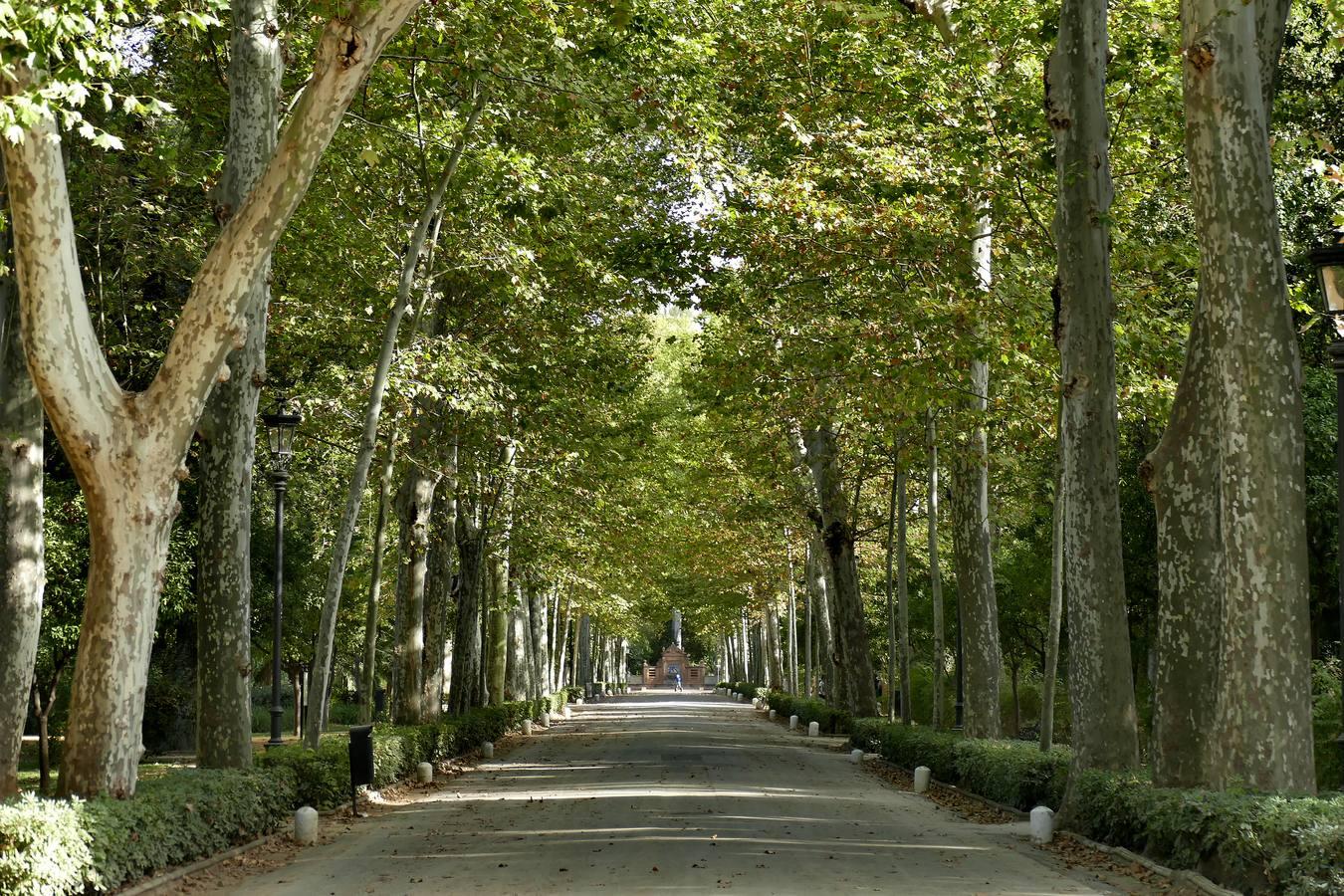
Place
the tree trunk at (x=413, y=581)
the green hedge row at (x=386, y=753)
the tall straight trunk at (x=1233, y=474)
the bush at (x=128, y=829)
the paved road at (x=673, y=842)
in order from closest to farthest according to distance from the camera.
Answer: the bush at (x=128, y=829) → the tall straight trunk at (x=1233, y=474) → the paved road at (x=673, y=842) → the green hedge row at (x=386, y=753) → the tree trunk at (x=413, y=581)

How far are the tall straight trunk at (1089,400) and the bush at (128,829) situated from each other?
8.13 meters

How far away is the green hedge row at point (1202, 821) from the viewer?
8.07m

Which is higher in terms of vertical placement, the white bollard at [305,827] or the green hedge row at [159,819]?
the green hedge row at [159,819]

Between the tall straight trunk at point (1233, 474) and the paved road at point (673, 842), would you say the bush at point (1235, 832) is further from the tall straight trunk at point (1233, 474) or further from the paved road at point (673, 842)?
the paved road at point (673, 842)

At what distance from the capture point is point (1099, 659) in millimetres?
13359

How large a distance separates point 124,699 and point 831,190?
11.5m

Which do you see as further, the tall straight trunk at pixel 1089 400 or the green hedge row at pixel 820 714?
the green hedge row at pixel 820 714

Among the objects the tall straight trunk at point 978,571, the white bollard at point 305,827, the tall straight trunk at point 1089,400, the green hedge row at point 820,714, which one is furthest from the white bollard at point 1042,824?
the green hedge row at point 820,714

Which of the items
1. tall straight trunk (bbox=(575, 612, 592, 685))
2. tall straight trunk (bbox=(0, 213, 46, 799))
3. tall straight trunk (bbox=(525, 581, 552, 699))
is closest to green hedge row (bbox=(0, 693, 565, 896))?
tall straight trunk (bbox=(0, 213, 46, 799))

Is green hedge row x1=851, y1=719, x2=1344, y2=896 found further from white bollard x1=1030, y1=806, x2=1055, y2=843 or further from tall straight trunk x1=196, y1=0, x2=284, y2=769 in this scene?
tall straight trunk x1=196, y1=0, x2=284, y2=769

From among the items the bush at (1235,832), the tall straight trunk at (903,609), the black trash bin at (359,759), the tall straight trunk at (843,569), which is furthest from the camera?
the tall straight trunk at (843,569)

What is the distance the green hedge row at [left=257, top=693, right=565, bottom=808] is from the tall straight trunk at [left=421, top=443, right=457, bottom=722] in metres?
0.62

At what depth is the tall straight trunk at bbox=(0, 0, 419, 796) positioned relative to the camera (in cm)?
994

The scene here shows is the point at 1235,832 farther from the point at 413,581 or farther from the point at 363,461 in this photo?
the point at 413,581
